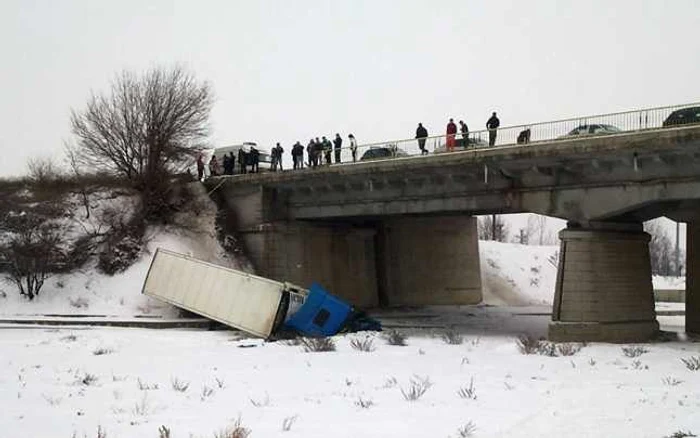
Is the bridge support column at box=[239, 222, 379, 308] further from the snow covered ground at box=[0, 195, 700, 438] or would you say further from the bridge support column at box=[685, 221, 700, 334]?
the bridge support column at box=[685, 221, 700, 334]

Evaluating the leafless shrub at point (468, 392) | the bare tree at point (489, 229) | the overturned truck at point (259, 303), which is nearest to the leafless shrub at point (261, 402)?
the leafless shrub at point (468, 392)

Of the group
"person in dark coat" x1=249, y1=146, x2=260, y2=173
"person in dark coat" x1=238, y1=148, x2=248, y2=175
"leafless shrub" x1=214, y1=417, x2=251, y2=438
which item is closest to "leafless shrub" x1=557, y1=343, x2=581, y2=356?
"leafless shrub" x1=214, y1=417, x2=251, y2=438

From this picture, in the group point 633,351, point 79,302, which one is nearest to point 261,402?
point 633,351

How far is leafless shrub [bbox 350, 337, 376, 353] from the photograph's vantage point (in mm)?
21492

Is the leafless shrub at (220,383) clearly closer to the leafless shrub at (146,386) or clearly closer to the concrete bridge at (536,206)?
the leafless shrub at (146,386)

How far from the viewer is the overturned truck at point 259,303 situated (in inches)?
1003

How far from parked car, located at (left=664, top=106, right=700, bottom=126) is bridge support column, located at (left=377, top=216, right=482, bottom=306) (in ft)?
67.4

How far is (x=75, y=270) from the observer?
35.5 metres

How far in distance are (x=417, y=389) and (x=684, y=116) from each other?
1491 cm

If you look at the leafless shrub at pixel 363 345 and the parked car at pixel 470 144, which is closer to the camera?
the leafless shrub at pixel 363 345

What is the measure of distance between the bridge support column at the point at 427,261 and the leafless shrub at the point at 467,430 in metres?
A: 32.7

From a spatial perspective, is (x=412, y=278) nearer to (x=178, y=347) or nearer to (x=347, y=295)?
(x=347, y=295)

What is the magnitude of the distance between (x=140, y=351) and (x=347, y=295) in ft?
69.0

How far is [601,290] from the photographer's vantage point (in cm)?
2583
